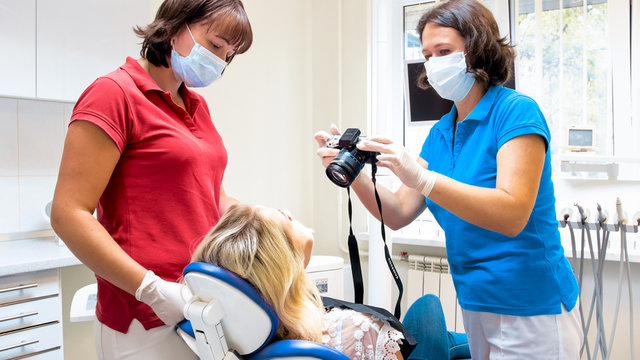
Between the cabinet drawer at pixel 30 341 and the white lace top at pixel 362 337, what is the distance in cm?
124

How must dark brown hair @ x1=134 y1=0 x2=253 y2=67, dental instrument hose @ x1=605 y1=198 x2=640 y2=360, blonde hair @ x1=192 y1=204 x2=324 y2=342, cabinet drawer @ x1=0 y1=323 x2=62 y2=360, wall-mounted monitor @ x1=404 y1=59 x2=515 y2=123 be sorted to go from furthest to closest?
wall-mounted monitor @ x1=404 y1=59 x2=515 y2=123
dental instrument hose @ x1=605 y1=198 x2=640 y2=360
cabinet drawer @ x1=0 y1=323 x2=62 y2=360
dark brown hair @ x1=134 y1=0 x2=253 y2=67
blonde hair @ x1=192 y1=204 x2=324 y2=342

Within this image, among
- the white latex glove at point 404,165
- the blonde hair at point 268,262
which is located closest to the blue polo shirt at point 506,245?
the white latex glove at point 404,165

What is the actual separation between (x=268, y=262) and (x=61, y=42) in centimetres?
156

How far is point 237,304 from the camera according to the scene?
0.85 metres

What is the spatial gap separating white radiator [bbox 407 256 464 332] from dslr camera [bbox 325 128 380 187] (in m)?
1.78

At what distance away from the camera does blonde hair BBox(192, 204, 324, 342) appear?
950mm

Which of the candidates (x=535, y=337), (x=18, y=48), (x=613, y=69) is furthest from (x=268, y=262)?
(x=613, y=69)

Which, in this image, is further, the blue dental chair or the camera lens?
the camera lens

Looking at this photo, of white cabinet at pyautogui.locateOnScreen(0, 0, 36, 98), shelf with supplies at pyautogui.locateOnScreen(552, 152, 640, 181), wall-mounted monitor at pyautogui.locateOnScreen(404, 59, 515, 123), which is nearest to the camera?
white cabinet at pyautogui.locateOnScreen(0, 0, 36, 98)

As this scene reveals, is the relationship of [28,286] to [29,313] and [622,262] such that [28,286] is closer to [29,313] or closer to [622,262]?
[29,313]

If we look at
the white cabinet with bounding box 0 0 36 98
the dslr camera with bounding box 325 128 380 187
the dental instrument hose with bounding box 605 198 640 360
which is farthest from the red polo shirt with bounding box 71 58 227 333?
the dental instrument hose with bounding box 605 198 640 360

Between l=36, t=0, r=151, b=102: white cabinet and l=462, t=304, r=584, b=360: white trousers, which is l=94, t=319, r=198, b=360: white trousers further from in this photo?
l=36, t=0, r=151, b=102: white cabinet

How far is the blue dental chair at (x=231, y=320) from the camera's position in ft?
2.76

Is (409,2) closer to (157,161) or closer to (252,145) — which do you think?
(252,145)
